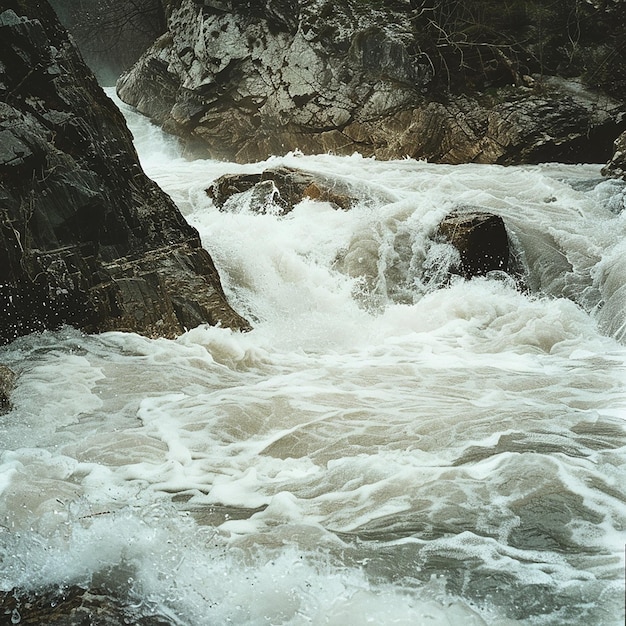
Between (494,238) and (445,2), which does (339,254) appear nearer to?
(494,238)

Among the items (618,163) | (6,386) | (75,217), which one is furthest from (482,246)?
(6,386)

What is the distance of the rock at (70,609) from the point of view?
2.26 meters

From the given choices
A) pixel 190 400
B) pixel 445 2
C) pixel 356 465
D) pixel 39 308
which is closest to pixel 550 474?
pixel 356 465

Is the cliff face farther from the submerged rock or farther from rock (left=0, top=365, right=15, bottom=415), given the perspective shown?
rock (left=0, top=365, right=15, bottom=415)

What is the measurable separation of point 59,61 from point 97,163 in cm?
103

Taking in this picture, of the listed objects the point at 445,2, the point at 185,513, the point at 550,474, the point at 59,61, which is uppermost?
the point at 445,2

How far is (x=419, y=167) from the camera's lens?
11.9 metres

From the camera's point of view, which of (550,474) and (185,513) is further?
(550,474)

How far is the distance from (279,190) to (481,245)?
318cm

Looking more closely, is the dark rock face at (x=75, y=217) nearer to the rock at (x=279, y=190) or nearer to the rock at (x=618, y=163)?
the rock at (x=279, y=190)

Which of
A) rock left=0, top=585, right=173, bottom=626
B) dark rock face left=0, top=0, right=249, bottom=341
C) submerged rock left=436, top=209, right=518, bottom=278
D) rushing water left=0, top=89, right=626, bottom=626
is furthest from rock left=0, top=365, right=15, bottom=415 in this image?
submerged rock left=436, top=209, right=518, bottom=278

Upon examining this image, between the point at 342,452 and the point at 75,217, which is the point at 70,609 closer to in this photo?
the point at 342,452

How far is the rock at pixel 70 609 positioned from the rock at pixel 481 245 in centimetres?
607

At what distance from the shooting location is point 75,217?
5.85 m
